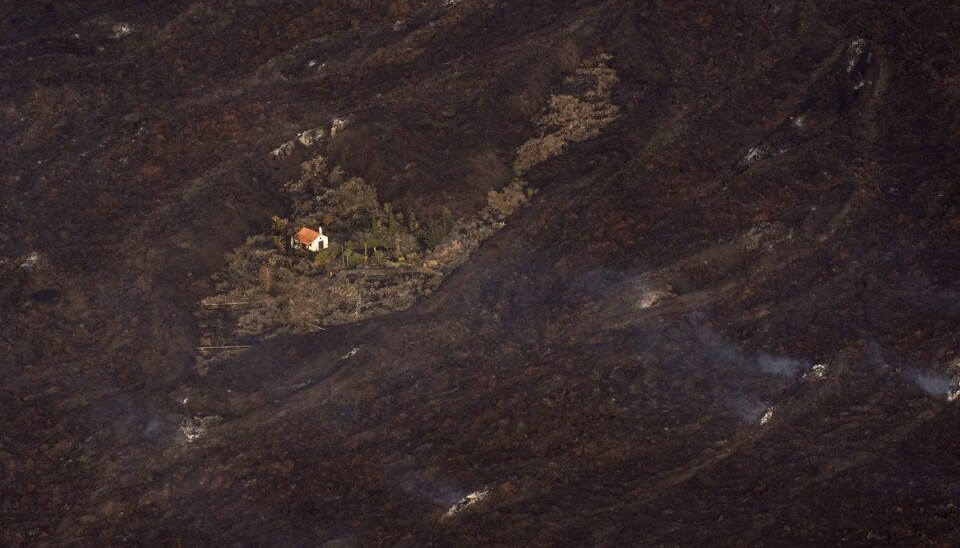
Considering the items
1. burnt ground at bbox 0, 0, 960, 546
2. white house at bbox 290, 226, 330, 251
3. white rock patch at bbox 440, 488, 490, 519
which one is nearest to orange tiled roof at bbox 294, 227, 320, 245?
white house at bbox 290, 226, 330, 251

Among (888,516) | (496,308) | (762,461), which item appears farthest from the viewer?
(496,308)

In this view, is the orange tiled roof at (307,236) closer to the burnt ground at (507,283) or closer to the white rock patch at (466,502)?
the burnt ground at (507,283)

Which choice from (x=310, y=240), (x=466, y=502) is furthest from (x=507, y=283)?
(x=466, y=502)

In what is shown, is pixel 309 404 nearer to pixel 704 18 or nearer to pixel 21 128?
pixel 21 128

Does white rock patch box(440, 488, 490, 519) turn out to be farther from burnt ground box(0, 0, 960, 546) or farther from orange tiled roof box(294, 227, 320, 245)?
orange tiled roof box(294, 227, 320, 245)

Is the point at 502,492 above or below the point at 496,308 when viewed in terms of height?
below

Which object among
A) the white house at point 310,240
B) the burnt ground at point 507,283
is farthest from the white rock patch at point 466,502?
the white house at point 310,240

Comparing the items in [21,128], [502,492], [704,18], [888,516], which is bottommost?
[888,516]

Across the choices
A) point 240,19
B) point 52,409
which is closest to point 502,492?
point 52,409
